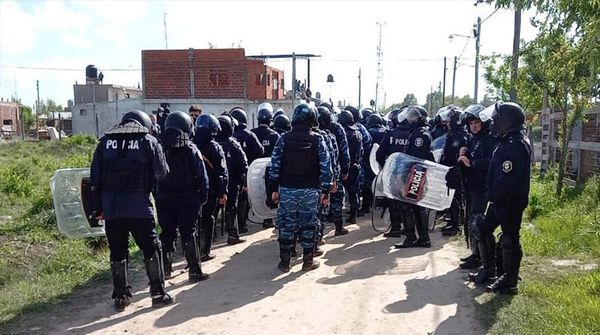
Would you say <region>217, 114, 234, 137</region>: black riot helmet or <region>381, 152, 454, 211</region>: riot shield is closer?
<region>381, 152, 454, 211</region>: riot shield

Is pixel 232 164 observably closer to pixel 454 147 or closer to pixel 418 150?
pixel 418 150

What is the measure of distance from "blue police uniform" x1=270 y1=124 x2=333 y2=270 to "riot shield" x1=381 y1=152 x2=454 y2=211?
1.48m

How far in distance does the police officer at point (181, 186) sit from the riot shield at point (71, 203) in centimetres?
119

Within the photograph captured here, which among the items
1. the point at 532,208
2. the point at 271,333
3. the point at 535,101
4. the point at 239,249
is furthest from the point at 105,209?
the point at 535,101

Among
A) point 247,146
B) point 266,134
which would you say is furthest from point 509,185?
point 266,134

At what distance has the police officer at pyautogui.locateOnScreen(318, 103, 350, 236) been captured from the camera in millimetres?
7941

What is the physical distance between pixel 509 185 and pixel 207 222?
3760 millimetres

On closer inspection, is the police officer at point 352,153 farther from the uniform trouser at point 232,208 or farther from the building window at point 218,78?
the building window at point 218,78

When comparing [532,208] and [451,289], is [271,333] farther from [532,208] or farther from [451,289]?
[532,208]

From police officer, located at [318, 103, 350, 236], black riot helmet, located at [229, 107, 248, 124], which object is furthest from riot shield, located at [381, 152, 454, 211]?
black riot helmet, located at [229, 107, 248, 124]

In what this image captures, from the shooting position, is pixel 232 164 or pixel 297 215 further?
pixel 232 164

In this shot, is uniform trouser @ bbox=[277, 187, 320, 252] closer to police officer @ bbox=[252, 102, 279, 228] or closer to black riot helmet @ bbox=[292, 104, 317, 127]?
black riot helmet @ bbox=[292, 104, 317, 127]

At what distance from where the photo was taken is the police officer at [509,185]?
5016mm

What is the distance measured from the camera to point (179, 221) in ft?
18.7
